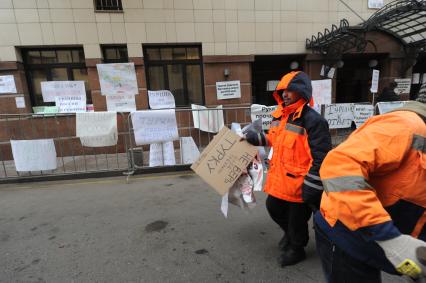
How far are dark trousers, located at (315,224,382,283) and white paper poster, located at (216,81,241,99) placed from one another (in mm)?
6918

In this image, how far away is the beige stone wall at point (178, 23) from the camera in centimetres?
712

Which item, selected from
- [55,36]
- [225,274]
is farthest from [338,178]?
[55,36]

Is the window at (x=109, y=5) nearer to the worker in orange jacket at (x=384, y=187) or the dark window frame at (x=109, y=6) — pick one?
the dark window frame at (x=109, y=6)

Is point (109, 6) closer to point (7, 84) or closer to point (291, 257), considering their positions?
point (7, 84)

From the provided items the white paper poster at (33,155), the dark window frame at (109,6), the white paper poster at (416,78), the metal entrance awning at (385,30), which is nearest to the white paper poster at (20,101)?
the white paper poster at (33,155)

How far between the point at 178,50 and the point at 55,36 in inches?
134

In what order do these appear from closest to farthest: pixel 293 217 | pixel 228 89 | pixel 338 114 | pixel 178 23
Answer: pixel 293 217 < pixel 338 114 < pixel 178 23 < pixel 228 89

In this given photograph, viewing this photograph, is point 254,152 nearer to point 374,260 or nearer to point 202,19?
point 374,260

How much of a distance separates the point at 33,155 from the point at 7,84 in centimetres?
336

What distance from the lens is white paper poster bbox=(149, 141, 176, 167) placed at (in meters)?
5.64

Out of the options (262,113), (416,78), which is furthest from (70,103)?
(416,78)

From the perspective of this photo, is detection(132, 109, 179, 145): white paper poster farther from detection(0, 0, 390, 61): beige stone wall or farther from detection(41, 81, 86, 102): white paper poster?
detection(0, 0, 390, 61): beige stone wall

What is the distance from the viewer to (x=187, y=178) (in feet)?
17.7

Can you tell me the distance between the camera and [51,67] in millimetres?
7715
